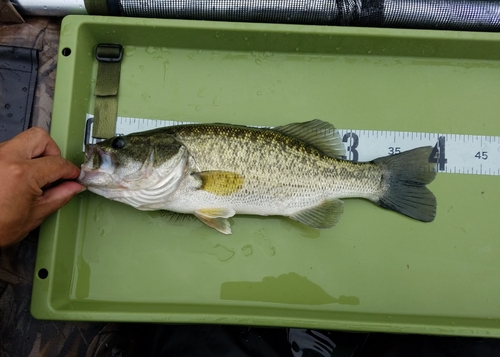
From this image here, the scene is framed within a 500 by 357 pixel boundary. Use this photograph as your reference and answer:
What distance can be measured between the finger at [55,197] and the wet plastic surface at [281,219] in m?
0.18

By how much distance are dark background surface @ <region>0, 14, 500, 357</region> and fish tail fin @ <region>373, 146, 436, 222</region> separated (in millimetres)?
739

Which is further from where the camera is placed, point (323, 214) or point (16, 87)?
point (16, 87)

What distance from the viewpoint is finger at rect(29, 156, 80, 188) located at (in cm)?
150

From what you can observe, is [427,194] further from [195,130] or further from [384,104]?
[195,130]

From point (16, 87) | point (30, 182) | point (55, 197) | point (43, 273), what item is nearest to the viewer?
point (30, 182)

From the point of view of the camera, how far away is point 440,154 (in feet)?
6.31

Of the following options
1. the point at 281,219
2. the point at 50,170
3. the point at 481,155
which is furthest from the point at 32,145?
the point at 481,155

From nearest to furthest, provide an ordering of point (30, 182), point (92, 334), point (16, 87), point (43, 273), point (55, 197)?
point (30, 182) → point (55, 197) → point (43, 273) → point (92, 334) → point (16, 87)

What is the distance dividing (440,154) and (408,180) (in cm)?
31

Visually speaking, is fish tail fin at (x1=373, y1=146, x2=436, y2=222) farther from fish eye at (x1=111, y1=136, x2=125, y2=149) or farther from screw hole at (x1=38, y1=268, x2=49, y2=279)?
screw hole at (x1=38, y1=268, x2=49, y2=279)

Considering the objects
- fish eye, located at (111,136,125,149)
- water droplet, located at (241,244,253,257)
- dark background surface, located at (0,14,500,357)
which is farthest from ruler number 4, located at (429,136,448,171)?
fish eye, located at (111,136,125,149)

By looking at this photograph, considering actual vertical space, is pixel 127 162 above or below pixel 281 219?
above

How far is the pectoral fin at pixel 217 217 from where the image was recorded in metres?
1.73

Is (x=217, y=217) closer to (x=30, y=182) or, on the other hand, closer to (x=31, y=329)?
(x=30, y=182)
